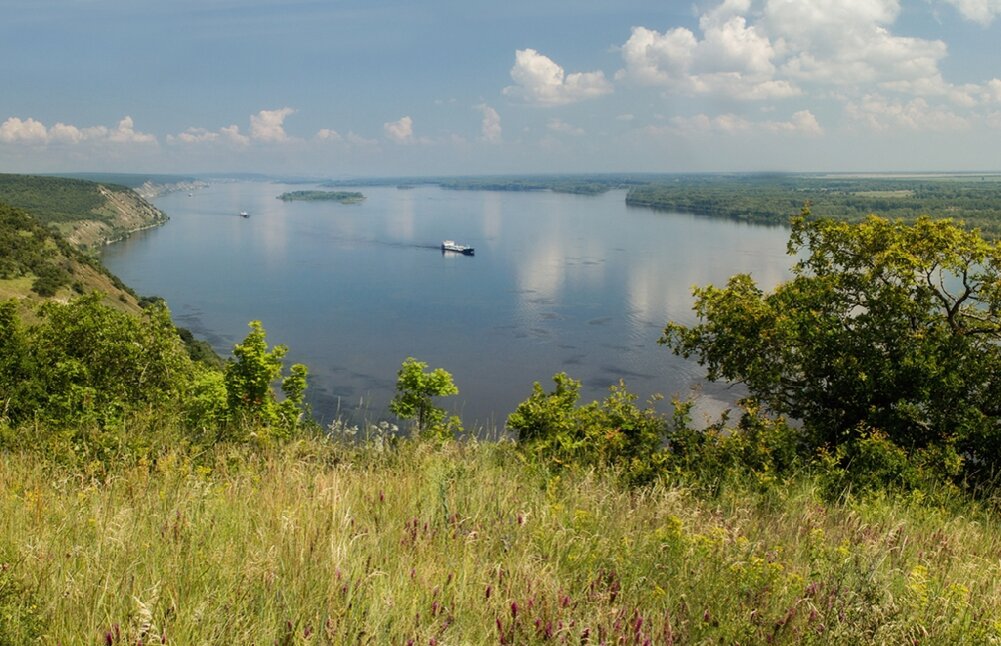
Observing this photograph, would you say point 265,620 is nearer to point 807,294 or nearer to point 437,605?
point 437,605

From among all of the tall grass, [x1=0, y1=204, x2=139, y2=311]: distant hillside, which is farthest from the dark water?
the tall grass

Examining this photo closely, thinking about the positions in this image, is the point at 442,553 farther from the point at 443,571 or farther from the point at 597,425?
the point at 597,425

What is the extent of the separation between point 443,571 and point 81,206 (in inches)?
6978

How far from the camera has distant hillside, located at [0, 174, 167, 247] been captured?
12838 cm

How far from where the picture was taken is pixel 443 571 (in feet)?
7.76

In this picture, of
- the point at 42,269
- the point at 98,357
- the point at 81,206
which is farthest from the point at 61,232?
the point at 98,357

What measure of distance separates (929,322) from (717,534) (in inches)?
455

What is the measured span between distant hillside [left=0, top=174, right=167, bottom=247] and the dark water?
6.63 m

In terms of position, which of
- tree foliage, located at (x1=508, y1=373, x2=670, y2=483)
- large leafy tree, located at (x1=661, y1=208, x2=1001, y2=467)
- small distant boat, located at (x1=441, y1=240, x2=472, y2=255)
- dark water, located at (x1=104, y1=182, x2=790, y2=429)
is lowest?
dark water, located at (x1=104, y1=182, x2=790, y2=429)

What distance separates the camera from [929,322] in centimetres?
1218

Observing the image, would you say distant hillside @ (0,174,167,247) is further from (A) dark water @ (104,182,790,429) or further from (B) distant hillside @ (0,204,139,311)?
(B) distant hillside @ (0,204,139,311)

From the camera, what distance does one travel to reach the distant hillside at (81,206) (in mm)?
128375

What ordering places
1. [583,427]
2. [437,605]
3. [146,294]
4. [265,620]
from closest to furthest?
1. [265,620]
2. [437,605]
3. [583,427]
4. [146,294]

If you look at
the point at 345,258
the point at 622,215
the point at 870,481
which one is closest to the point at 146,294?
the point at 345,258
